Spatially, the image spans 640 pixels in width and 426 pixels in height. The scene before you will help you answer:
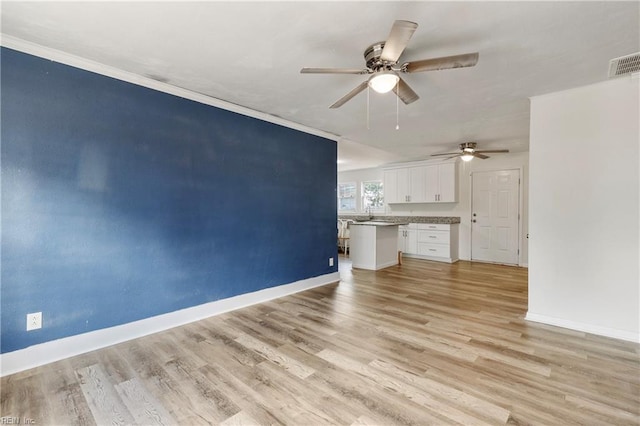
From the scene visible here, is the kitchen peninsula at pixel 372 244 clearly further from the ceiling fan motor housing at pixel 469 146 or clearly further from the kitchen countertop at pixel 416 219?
the ceiling fan motor housing at pixel 469 146

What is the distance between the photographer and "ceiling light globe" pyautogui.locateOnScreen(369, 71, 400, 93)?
2.03 metres

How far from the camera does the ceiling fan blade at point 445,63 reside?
1.81 meters

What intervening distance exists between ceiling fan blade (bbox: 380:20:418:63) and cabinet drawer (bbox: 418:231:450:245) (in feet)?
17.8

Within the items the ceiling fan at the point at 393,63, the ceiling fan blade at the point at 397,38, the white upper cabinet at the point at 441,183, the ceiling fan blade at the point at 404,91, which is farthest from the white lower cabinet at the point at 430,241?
the ceiling fan blade at the point at 397,38

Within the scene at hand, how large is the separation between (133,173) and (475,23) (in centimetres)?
306

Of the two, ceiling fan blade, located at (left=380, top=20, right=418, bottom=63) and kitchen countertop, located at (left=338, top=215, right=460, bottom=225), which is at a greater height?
ceiling fan blade, located at (left=380, top=20, right=418, bottom=63)

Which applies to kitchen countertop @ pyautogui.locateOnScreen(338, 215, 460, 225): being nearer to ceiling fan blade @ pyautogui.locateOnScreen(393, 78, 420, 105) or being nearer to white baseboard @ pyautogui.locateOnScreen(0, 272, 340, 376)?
white baseboard @ pyautogui.locateOnScreen(0, 272, 340, 376)

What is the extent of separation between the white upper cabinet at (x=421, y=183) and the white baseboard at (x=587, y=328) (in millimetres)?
4013

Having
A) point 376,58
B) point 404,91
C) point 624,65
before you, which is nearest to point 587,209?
point 624,65

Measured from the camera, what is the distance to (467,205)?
22.3ft

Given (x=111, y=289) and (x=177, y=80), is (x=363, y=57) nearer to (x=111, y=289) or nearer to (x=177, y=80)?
(x=177, y=80)

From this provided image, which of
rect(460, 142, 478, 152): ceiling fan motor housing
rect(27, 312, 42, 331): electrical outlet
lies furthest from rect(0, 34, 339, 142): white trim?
rect(460, 142, 478, 152): ceiling fan motor housing

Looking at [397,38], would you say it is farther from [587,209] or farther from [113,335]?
[113,335]

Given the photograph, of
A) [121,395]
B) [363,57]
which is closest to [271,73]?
[363,57]
